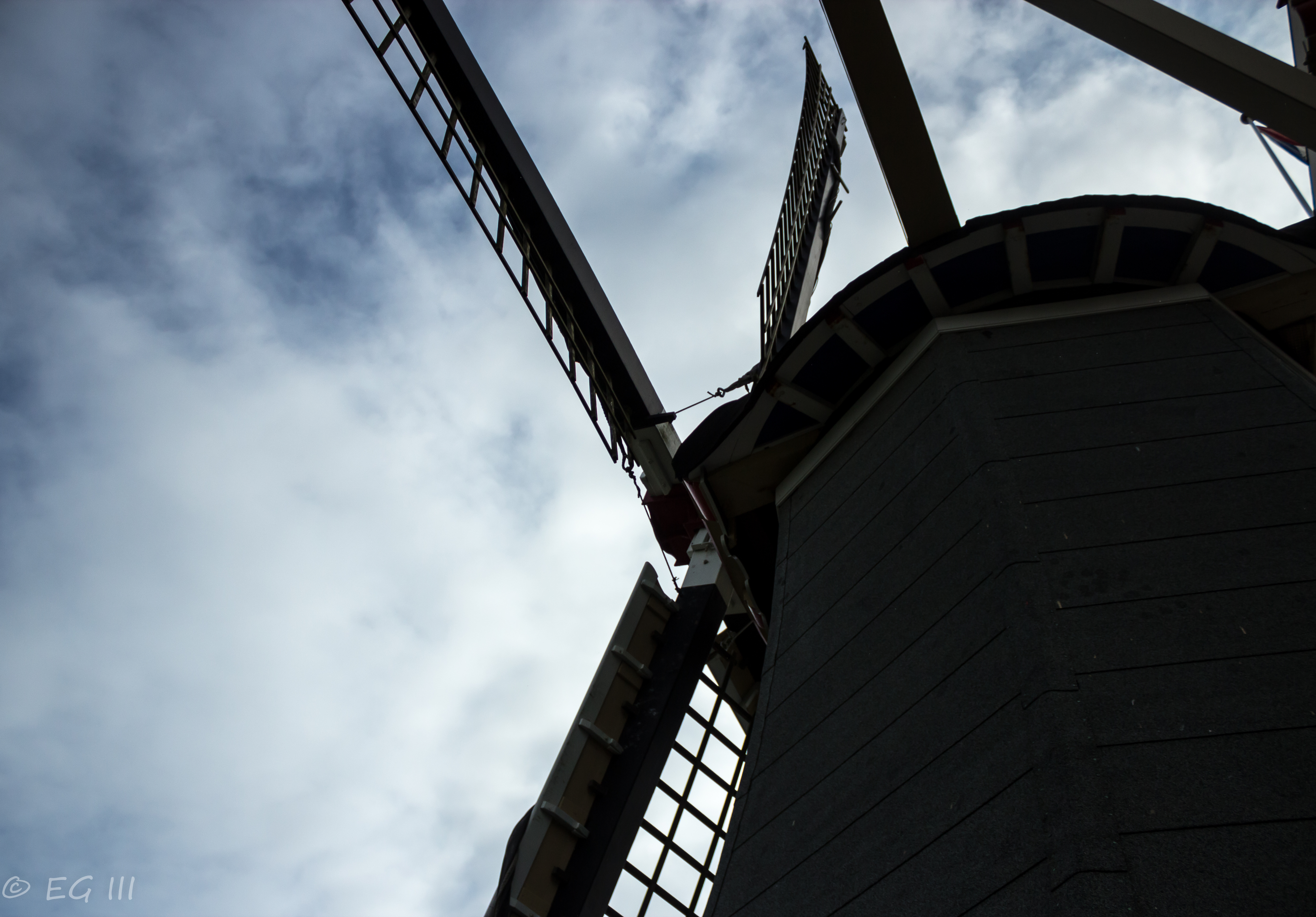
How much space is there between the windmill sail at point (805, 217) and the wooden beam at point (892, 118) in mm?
3331

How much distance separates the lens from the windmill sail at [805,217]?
8.87 m

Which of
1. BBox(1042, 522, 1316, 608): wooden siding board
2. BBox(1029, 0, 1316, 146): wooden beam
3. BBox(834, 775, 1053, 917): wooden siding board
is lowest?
BBox(834, 775, 1053, 917): wooden siding board

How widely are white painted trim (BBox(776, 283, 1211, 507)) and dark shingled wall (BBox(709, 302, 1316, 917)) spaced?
0.22ft

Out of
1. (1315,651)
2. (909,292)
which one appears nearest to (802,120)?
(909,292)

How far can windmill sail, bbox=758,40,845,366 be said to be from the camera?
887 cm

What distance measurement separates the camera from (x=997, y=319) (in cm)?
456

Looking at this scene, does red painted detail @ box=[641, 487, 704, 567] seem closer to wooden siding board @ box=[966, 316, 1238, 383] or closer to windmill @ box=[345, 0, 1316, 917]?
windmill @ box=[345, 0, 1316, 917]

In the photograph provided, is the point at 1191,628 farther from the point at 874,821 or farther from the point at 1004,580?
the point at 874,821

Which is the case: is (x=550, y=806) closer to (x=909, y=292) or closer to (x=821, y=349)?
(x=821, y=349)

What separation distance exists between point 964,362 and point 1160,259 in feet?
3.62

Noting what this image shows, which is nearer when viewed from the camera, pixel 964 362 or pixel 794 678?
pixel 794 678

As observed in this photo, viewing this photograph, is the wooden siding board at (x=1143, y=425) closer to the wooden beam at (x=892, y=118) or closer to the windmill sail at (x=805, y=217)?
the wooden beam at (x=892, y=118)

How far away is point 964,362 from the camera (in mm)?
4285

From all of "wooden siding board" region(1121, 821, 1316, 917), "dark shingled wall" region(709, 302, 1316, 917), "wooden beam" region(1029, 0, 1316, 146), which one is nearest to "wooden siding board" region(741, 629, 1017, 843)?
"dark shingled wall" region(709, 302, 1316, 917)
